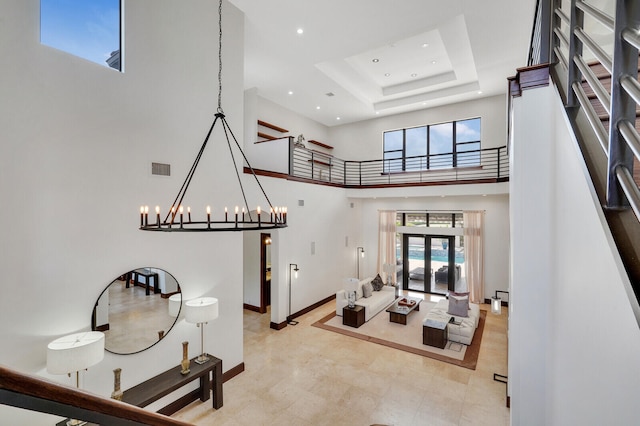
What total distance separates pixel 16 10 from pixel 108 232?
7.61 feet

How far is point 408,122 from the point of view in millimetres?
10391

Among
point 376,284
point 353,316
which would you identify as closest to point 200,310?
point 353,316

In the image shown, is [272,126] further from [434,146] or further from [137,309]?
[137,309]

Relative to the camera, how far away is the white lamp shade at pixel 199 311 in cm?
394

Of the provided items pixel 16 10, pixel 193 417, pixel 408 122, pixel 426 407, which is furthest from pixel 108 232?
pixel 408 122

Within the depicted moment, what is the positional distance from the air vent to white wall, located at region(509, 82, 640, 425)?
410cm

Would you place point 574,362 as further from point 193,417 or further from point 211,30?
point 211,30

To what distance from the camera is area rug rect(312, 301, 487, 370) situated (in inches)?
222

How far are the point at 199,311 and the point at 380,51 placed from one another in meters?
7.10

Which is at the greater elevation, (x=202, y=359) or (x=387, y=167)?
(x=387, y=167)

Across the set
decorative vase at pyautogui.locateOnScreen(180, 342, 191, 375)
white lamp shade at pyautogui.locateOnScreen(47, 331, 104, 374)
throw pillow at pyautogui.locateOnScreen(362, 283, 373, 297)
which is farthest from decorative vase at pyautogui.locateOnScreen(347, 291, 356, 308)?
white lamp shade at pyautogui.locateOnScreen(47, 331, 104, 374)

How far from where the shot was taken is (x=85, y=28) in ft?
11.2

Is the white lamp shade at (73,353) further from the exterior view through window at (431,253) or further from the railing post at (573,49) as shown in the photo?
the exterior view through window at (431,253)

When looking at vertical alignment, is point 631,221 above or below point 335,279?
above
